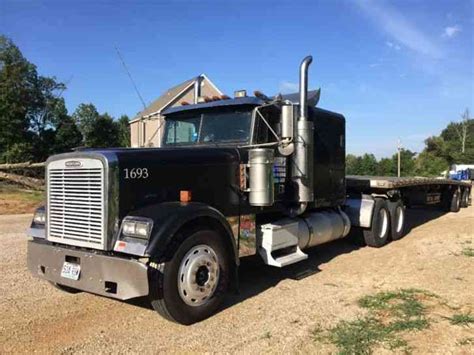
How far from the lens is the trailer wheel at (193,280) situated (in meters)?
4.82

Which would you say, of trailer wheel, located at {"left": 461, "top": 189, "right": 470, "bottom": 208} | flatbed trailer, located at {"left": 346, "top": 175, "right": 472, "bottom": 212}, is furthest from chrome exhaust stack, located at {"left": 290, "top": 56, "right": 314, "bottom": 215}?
trailer wheel, located at {"left": 461, "top": 189, "right": 470, "bottom": 208}

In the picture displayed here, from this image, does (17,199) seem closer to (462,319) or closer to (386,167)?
(462,319)

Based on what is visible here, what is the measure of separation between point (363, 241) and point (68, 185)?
641cm

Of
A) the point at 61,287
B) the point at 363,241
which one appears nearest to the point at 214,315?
the point at 61,287

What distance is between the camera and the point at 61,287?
20.2ft

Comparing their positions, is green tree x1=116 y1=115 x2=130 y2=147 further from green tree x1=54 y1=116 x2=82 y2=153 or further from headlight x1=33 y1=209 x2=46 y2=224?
headlight x1=33 y1=209 x2=46 y2=224

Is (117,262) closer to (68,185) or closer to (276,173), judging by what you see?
(68,185)

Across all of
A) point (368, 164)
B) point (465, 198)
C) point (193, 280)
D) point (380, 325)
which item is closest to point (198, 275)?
point (193, 280)

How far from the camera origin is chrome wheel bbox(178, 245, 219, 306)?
16.5 ft

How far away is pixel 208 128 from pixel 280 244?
1.91 meters

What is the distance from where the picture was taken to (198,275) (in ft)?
17.0

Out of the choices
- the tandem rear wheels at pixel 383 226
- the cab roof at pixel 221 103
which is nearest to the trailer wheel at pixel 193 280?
the cab roof at pixel 221 103

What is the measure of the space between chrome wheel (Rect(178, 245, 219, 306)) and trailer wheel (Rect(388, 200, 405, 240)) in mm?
6122

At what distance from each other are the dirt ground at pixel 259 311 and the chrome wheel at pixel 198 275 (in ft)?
0.95
